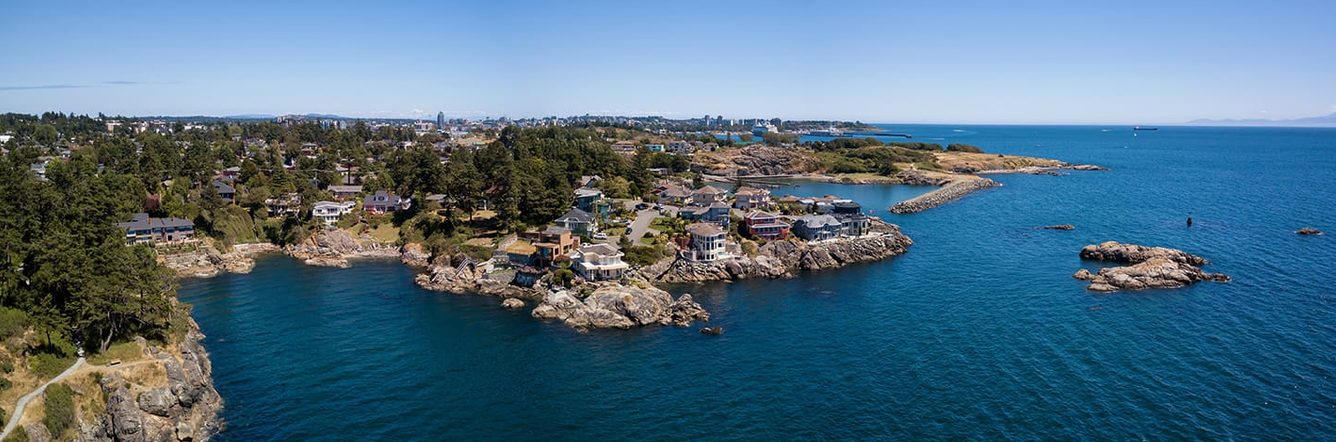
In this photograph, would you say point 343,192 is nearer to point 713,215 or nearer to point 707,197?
point 707,197

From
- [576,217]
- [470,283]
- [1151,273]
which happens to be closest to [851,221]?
[1151,273]

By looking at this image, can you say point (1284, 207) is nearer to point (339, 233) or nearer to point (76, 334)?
point (339, 233)

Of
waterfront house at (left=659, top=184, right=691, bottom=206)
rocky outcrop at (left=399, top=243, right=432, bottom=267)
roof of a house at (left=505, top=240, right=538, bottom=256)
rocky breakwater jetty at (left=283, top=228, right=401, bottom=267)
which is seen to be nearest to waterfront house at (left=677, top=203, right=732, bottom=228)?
waterfront house at (left=659, top=184, right=691, bottom=206)

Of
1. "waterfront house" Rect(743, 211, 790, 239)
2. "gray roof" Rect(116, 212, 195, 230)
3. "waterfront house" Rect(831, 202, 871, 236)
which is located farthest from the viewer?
"waterfront house" Rect(831, 202, 871, 236)

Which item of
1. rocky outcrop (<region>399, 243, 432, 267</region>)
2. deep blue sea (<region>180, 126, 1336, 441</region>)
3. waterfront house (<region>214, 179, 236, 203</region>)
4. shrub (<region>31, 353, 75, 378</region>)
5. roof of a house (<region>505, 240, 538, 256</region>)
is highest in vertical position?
waterfront house (<region>214, 179, 236, 203</region>)

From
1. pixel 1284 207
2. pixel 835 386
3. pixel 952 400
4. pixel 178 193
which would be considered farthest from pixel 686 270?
pixel 1284 207

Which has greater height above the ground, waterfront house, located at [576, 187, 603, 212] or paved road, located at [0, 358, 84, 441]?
waterfront house, located at [576, 187, 603, 212]

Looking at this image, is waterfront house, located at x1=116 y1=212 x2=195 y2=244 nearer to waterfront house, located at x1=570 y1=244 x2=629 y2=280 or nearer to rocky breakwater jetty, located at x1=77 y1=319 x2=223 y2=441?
rocky breakwater jetty, located at x1=77 y1=319 x2=223 y2=441
